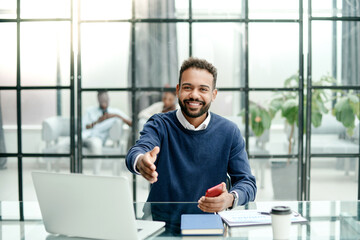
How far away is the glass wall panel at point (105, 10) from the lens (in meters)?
3.74

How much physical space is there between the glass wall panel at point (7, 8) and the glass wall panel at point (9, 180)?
1.14 meters

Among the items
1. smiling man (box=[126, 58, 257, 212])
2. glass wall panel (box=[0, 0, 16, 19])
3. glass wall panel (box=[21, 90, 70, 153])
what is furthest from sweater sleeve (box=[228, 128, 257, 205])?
glass wall panel (box=[0, 0, 16, 19])

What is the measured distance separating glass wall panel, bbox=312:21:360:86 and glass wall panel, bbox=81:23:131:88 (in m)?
A: 1.49

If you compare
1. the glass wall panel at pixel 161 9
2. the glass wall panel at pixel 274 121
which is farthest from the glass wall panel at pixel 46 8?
the glass wall panel at pixel 274 121

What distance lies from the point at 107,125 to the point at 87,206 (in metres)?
2.35

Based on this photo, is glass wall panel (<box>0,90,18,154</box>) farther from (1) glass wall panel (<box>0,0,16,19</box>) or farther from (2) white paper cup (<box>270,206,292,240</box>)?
(2) white paper cup (<box>270,206,292,240</box>)

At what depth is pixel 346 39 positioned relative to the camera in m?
3.77

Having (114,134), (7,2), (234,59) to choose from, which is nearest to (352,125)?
(234,59)

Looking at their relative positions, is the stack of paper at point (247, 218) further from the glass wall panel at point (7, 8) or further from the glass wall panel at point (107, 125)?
the glass wall panel at point (7, 8)

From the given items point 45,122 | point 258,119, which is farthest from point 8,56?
point 258,119

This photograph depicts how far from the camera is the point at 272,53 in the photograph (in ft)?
12.4

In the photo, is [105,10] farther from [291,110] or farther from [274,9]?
[291,110]

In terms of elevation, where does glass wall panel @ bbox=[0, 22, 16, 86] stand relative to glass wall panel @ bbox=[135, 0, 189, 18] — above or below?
below

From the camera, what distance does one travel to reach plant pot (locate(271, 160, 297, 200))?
3.81 metres
